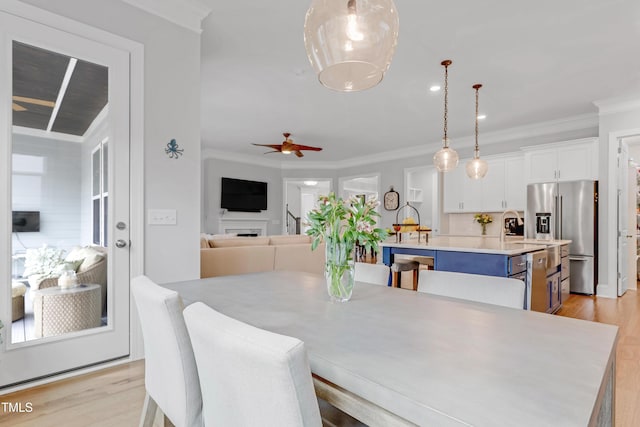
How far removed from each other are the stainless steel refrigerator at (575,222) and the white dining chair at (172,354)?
17.7 ft

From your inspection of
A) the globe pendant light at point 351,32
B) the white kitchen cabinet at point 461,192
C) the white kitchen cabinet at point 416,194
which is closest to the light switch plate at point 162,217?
the globe pendant light at point 351,32

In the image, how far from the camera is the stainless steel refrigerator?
4.72 metres

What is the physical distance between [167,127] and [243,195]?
537cm

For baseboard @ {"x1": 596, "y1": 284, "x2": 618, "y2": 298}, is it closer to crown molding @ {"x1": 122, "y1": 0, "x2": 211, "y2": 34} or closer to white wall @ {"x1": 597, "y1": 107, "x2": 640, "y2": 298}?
white wall @ {"x1": 597, "y1": 107, "x2": 640, "y2": 298}

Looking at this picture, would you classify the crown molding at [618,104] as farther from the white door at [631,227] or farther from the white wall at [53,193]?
the white wall at [53,193]

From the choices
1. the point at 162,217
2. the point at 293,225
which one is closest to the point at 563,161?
the point at 162,217

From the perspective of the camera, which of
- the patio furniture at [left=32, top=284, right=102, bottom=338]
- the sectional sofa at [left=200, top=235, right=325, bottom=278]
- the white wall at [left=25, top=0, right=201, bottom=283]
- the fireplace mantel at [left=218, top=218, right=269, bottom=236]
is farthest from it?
the fireplace mantel at [left=218, top=218, right=269, bottom=236]

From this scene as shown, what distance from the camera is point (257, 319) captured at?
1141 mm

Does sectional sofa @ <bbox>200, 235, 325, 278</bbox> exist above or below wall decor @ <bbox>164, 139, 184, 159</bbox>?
below

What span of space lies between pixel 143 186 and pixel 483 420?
2.50 metres

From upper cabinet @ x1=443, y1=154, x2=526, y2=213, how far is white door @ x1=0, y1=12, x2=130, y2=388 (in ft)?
19.1

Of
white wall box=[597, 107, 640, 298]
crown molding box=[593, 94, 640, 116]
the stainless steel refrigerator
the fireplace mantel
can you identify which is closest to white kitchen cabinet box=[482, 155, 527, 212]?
the stainless steel refrigerator

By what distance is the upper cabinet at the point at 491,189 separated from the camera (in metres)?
5.83

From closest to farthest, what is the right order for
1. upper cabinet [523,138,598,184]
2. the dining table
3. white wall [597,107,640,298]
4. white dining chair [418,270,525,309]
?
the dining table < white dining chair [418,270,525,309] < white wall [597,107,640,298] < upper cabinet [523,138,598,184]
